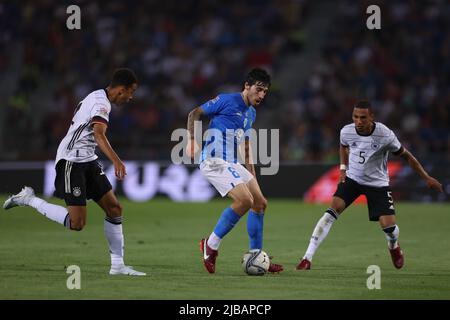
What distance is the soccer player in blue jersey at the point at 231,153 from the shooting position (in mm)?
9930

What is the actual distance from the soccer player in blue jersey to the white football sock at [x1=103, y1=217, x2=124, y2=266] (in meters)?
0.94

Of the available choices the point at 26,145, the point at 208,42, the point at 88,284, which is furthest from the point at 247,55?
the point at 88,284

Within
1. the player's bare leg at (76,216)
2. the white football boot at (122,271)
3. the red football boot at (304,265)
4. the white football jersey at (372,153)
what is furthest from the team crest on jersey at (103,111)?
the white football jersey at (372,153)

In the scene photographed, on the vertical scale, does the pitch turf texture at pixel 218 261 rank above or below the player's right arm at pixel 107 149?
below

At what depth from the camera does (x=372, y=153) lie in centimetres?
1091

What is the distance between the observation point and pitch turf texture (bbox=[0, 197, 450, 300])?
27.7 feet

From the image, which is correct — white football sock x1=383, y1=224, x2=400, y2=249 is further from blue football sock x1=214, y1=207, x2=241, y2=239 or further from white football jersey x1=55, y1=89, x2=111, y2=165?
white football jersey x1=55, y1=89, x2=111, y2=165

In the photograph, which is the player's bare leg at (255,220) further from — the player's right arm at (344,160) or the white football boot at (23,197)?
the white football boot at (23,197)

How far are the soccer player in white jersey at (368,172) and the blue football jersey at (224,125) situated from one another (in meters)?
1.47

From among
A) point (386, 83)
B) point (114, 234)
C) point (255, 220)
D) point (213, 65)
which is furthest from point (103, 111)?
point (213, 65)

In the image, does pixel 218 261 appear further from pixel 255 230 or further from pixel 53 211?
pixel 53 211

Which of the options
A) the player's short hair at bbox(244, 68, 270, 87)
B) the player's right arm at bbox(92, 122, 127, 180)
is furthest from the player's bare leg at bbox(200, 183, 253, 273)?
the player's right arm at bbox(92, 122, 127, 180)

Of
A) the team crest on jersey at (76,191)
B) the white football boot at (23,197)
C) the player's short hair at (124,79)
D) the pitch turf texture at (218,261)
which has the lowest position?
the pitch turf texture at (218,261)
